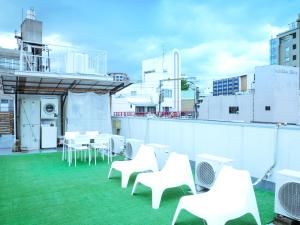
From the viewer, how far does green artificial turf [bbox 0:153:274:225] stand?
343cm

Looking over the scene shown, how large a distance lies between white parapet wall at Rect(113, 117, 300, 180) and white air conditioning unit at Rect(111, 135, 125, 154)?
1115mm

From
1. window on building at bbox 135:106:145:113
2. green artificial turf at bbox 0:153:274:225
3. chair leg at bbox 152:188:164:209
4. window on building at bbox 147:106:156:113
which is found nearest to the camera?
green artificial turf at bbox 0:153:274:225

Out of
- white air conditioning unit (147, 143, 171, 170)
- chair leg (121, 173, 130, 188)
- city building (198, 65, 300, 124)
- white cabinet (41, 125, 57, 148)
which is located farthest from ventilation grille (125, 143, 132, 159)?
city building (198, 65, 300, 124)

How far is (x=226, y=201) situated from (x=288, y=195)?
74cm

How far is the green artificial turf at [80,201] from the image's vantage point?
3.43 m

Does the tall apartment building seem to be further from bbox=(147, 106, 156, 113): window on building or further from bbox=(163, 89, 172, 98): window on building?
bbox=(147, 106, 156, 113): window on building

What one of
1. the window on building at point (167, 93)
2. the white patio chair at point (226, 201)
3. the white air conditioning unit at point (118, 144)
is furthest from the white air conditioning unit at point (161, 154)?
the window on building at point (167, 93)

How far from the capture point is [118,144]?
329 inches

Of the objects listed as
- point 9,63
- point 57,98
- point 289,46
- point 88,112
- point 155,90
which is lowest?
point 88,112

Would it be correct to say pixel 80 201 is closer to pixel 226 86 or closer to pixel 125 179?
pixel 125 179

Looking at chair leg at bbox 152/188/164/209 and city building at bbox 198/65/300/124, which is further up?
city building at bbox 198/65/300/124

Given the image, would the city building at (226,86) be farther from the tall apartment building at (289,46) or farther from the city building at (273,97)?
the tall apartment building at (289,46)

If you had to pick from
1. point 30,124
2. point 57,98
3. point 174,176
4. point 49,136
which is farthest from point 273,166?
point 57,98

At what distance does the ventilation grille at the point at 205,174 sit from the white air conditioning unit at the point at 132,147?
275 centimetres
